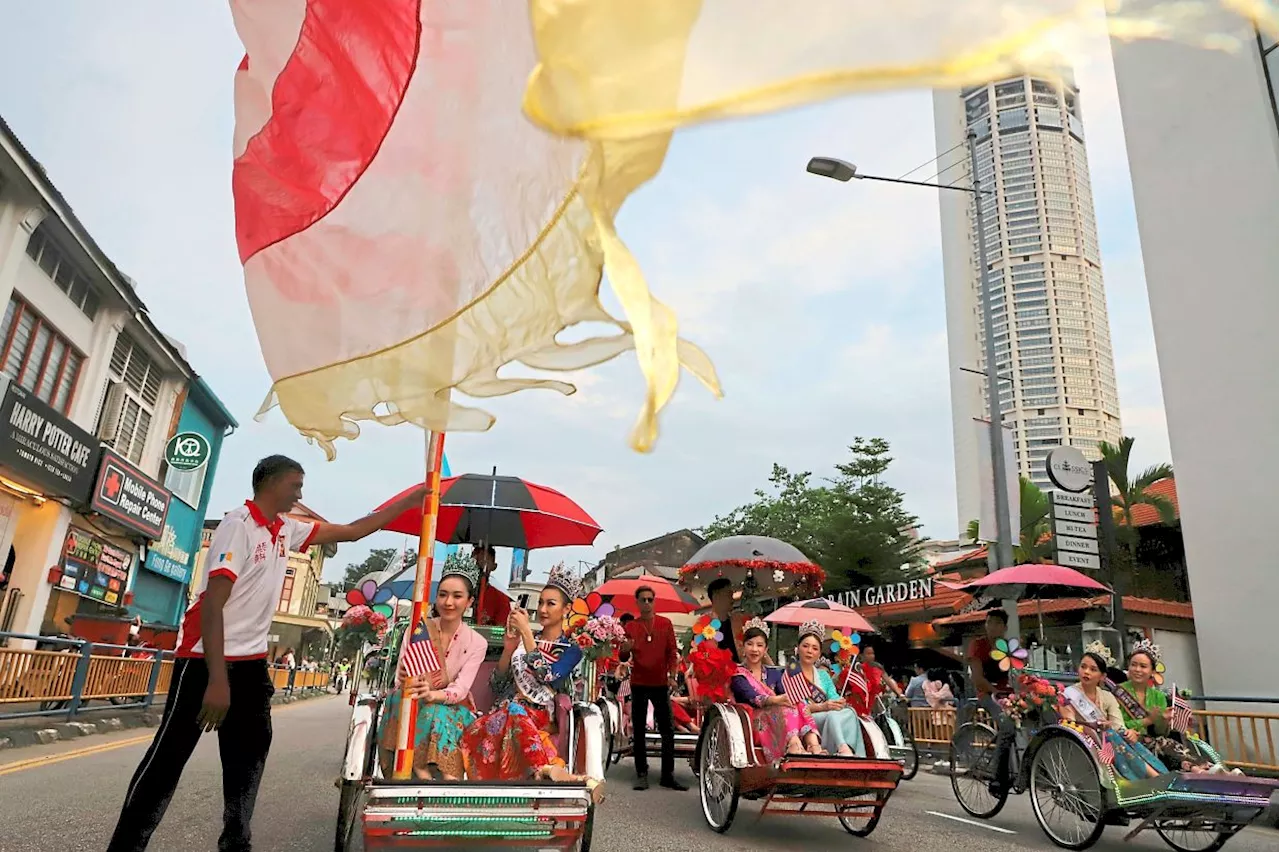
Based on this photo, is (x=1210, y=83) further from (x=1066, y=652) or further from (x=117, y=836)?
(x=117, y=836)

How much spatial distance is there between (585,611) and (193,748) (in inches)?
95.9

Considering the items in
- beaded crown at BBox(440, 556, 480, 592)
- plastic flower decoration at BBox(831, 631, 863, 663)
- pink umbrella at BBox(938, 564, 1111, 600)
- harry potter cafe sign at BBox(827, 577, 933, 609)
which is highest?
harry potter cafe sign at BBox(827, 577, 933, 609)

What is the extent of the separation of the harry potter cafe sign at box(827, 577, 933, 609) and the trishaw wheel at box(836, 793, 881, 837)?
12.8m

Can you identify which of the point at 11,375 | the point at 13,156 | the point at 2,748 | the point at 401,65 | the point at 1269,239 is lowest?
the point at 2,748

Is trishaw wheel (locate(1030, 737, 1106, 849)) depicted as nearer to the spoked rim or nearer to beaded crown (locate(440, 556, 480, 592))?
the spoked rim

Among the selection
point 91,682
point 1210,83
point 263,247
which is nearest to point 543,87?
point 263,247

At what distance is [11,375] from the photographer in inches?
555

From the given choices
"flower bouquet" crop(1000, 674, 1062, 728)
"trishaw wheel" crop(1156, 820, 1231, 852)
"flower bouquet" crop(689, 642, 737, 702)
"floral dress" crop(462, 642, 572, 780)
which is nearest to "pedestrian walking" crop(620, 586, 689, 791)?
"flower bouquet" crop(689, 642, 737, 702)

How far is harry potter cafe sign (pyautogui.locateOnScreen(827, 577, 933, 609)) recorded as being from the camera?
18.9m

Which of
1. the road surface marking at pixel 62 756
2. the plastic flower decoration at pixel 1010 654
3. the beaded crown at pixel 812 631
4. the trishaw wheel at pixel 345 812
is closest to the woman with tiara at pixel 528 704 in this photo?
the trishaw wheel at pixel 345 812

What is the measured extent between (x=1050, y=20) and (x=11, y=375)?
56.2 feet

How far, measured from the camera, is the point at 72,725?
968 centimetres

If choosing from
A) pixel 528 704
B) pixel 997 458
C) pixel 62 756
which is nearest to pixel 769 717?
pixel 528 704

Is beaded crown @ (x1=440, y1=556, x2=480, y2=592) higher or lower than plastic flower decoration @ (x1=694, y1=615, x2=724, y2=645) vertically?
higher
